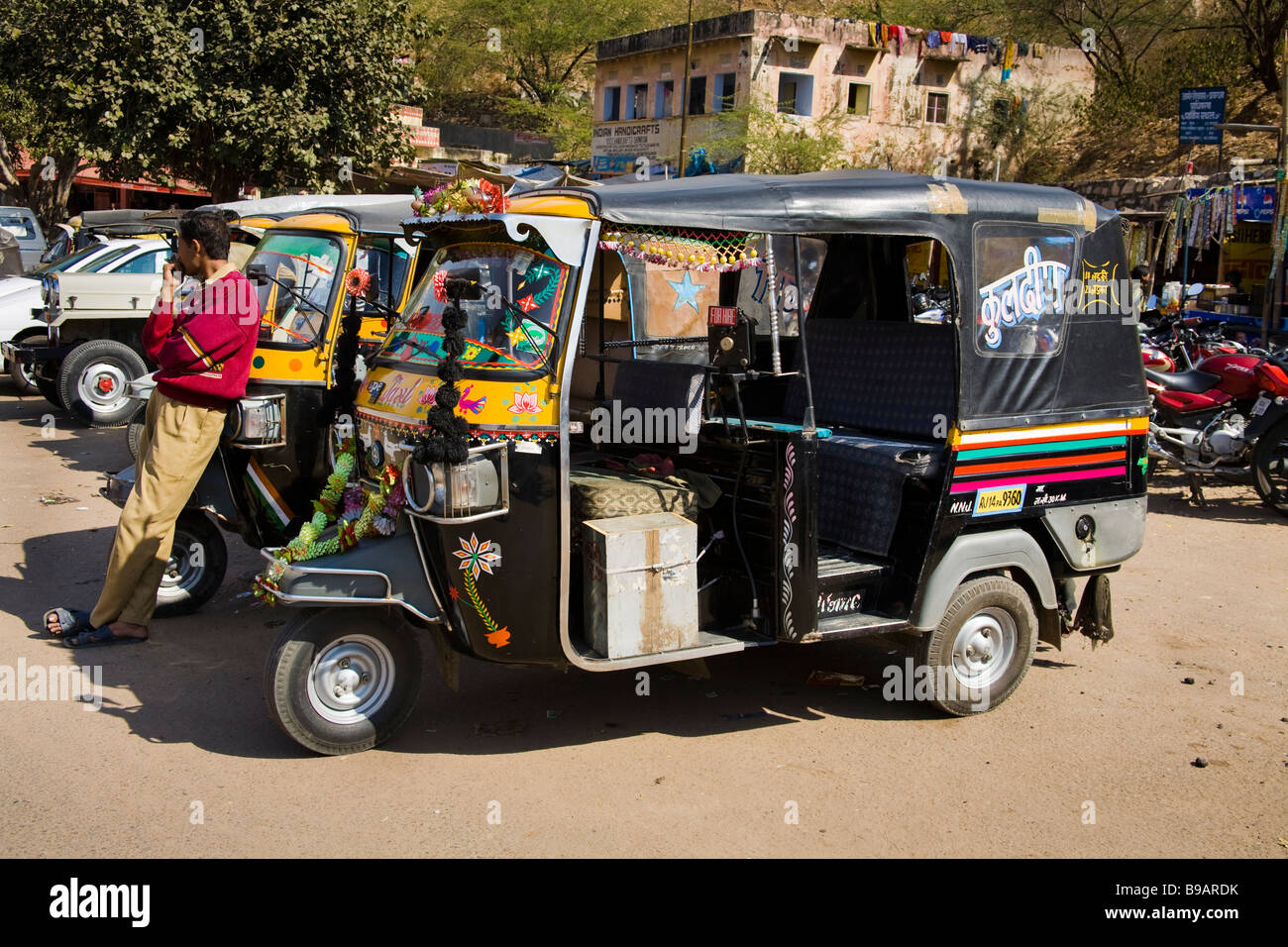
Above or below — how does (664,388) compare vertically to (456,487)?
above

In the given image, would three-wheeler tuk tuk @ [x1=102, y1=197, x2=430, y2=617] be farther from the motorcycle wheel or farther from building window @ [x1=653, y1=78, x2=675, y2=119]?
building window @ [x1=653, y1=78, x2=675, y2=119]

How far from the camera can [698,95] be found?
3631 cm

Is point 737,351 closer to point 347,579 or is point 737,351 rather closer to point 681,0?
point 347,579

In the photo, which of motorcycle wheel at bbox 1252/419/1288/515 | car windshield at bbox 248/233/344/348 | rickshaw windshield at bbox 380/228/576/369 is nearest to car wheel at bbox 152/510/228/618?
car windshield at bbox 248/233/344/348

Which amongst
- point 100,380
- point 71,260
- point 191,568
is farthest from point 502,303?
point 71,260

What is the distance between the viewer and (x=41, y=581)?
→ 23.2ft

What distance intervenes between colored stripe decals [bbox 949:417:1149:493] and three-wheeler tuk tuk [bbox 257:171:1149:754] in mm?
15

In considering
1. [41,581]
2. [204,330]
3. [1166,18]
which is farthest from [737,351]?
[1166,18]

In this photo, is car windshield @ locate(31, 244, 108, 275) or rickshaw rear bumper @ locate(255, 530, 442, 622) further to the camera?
car windshield @ locate(31, 244, 108, 275)

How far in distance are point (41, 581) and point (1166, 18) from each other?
36.2 metres

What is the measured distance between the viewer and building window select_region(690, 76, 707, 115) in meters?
35.9

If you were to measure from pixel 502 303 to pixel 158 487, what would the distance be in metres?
2.30

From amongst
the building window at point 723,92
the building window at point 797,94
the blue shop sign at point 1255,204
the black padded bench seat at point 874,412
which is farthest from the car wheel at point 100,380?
the building window at point 797,94

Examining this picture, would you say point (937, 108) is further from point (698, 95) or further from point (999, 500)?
point (999, 500)
